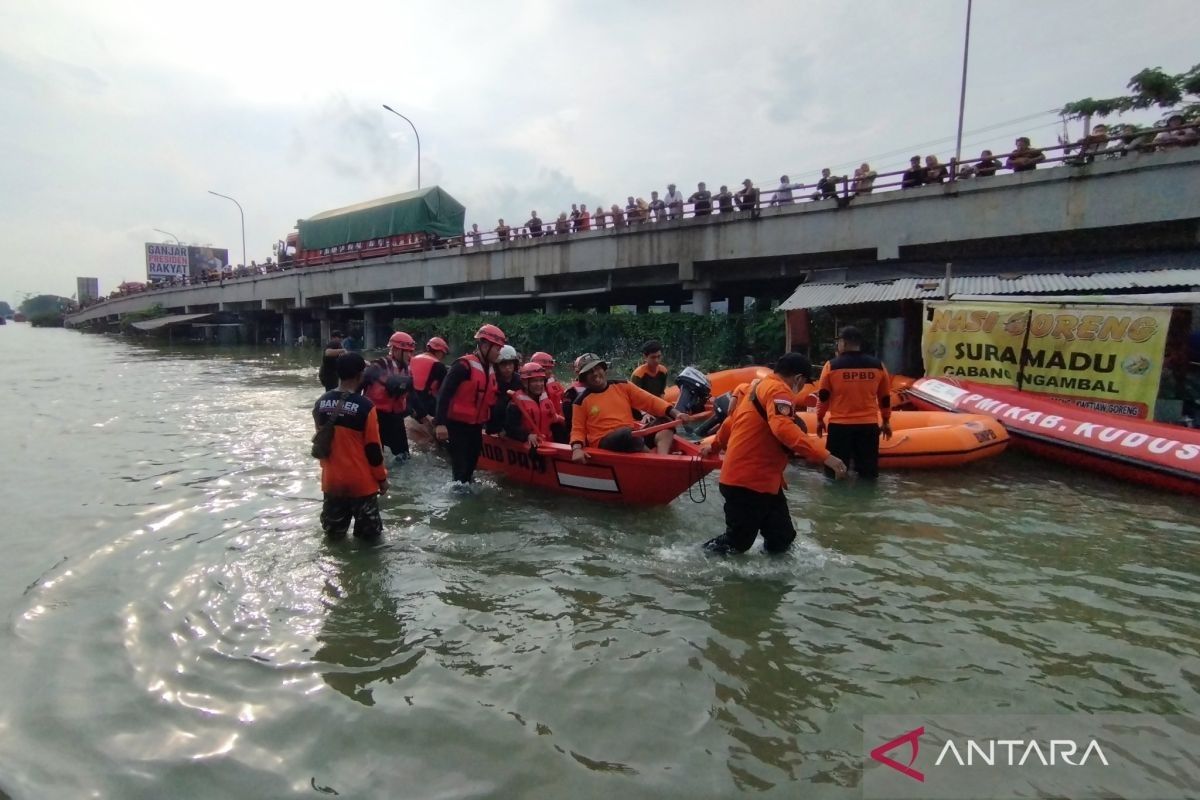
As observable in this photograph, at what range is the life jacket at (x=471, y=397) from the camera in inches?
277

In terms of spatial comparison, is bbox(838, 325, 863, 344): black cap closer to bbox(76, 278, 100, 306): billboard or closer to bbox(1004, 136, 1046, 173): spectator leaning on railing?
bbox(1004, 136, 1046, 173): spectator leaning on railing

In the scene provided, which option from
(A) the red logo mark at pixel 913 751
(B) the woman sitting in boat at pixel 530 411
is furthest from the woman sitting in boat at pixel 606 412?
(A) the red logo mark at pixel 913 751

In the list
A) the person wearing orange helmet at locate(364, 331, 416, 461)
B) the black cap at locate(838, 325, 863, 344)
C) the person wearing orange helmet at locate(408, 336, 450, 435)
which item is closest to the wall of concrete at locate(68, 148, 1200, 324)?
the black cap at locate(838, 325, 863, 344)

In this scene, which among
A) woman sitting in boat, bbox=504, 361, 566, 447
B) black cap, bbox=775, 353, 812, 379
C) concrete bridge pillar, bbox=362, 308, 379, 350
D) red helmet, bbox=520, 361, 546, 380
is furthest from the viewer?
concrete bridge pillar, bbox=362, 308, 379, 350

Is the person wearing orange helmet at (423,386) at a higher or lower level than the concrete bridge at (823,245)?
lower

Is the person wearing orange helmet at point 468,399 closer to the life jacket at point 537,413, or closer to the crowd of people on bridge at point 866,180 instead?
the life jacket at point 537,413

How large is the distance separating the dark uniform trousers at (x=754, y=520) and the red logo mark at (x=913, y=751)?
189 centimetres

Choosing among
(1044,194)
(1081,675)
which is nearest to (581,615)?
(1081,675)

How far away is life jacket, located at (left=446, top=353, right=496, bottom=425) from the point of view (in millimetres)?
7039

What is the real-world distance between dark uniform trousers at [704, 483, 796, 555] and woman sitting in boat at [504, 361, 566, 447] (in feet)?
8.69

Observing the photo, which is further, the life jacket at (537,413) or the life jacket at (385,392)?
the life jacket at (385,392)

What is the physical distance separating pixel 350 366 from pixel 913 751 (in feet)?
14.1

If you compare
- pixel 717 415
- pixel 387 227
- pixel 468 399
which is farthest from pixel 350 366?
pixel 387 227

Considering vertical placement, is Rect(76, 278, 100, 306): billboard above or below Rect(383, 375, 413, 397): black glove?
above
